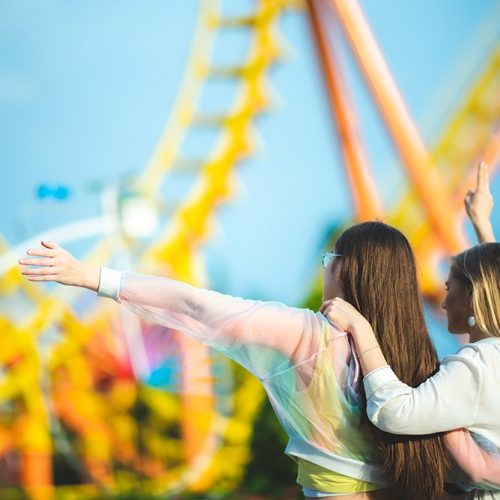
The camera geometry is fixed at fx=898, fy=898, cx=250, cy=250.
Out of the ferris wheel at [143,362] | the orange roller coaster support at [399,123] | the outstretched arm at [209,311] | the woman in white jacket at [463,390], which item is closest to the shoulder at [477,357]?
the woman in white jacket at [463,390]

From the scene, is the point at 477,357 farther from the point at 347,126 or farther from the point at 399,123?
the point at 347,126

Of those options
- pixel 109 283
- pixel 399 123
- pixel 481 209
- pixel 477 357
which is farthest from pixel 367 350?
pixel 399 123

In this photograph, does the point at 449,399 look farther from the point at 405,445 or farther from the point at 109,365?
the point at 109,365

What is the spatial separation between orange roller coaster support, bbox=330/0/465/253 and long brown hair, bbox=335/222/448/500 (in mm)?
3110

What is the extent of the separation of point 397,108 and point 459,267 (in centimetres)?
320

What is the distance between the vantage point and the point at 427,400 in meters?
1.28

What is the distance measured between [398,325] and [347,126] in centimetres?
405

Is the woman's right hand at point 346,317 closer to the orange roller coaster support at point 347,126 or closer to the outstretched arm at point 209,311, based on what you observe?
the outstretched arm at point 209,311

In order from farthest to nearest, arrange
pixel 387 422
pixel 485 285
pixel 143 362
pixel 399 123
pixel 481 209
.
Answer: pixel 143 362, pixel 399 123, pixel 481 209, pixel 485 285, pixel 387 422

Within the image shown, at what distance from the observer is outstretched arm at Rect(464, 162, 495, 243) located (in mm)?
1819

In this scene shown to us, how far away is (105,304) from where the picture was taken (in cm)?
718

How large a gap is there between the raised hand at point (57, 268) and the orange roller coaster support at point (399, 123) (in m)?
3.26

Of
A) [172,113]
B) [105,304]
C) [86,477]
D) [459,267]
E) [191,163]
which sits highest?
[172,113]

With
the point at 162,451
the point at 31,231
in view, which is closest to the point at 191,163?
the point at 162,451
